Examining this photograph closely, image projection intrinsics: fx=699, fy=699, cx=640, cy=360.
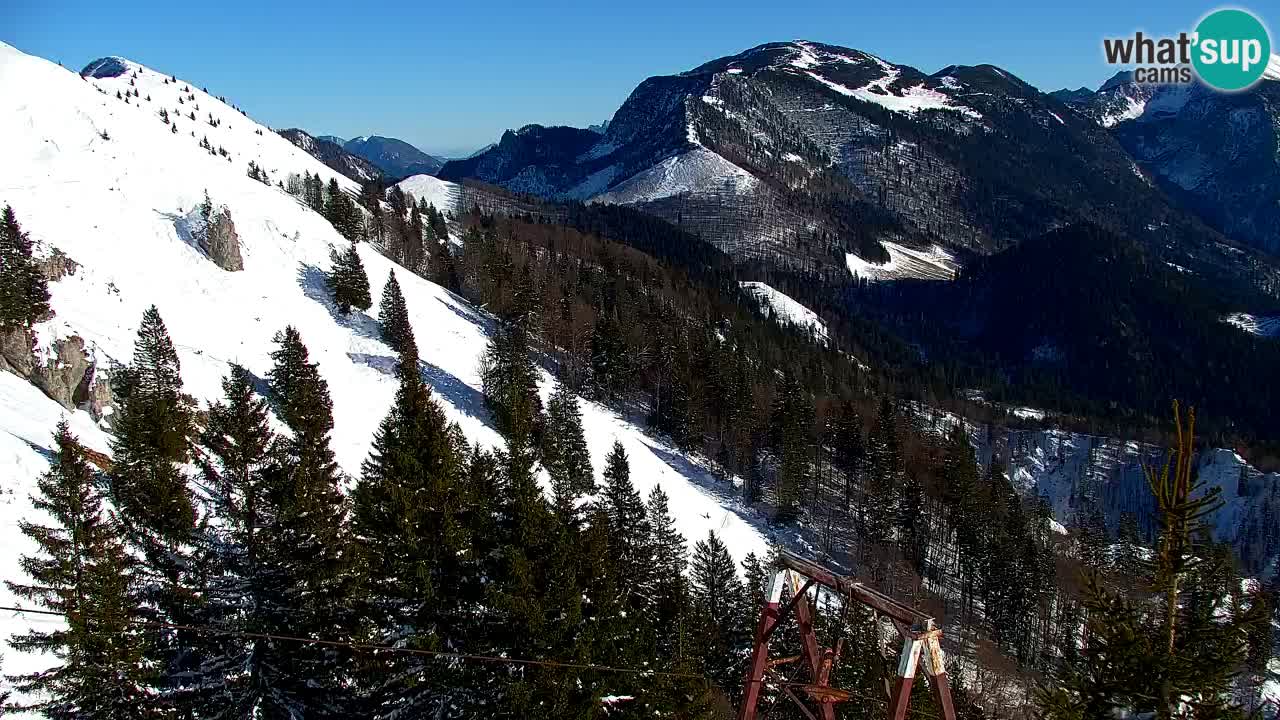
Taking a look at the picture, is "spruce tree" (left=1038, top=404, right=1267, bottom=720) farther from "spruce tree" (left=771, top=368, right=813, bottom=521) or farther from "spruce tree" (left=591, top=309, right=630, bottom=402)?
"spruce tree" (left=591, top=309, right=630, bottom=402)

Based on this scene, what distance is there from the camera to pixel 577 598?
1988 centimetres

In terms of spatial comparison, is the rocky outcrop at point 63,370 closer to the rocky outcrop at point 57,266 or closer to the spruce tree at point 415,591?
the rocky outcrop at point 57,266

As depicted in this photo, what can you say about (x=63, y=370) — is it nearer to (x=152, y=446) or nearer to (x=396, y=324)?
(x=152, y=446)

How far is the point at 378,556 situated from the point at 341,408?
45704 millimetres

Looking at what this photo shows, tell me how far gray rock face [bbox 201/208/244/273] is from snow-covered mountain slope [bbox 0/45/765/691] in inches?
44.4

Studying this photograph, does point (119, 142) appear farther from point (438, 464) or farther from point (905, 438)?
point (905, 438)

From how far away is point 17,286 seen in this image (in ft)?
141

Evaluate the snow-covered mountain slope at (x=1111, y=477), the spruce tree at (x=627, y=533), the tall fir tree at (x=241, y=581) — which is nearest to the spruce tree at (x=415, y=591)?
the tall fir tree at (x=241, y=581)

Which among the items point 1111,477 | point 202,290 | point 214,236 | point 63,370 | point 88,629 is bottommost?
point 1111,477

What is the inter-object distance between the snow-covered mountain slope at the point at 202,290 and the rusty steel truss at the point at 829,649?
40.7 m

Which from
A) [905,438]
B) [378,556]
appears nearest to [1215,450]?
[905,438]

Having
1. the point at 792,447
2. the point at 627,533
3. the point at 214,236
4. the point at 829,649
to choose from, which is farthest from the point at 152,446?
the point at 792,447

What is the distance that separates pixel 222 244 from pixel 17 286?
35644 millimetres

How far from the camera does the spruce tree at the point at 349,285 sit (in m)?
79.9
